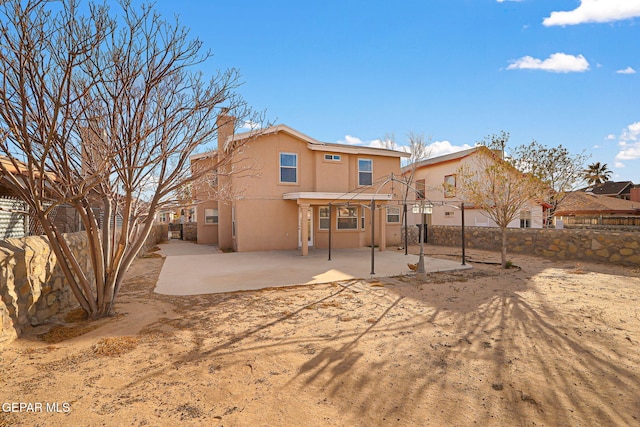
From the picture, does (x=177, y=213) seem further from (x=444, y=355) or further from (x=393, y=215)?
(x=444, y=355)

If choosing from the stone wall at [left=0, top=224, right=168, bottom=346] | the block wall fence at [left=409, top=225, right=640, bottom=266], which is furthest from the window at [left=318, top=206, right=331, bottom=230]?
the stone wall at [left=0, top=224, right=168, bottom=346]

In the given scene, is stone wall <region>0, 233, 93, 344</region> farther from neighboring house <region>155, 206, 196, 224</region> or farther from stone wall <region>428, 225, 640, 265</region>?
stone wall <region>428, 225, 640, 265</region>

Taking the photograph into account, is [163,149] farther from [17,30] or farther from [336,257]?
[336,257]

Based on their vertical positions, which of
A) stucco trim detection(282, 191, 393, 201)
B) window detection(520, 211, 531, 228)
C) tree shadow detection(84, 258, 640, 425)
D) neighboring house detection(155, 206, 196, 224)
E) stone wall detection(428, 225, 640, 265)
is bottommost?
tree shadow detection(84, 258, 640, 425)

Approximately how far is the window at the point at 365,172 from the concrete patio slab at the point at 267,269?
4340 millimetres

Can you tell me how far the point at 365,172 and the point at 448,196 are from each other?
21.5 ft

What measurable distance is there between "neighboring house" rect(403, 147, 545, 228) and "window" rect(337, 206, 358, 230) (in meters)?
5.27

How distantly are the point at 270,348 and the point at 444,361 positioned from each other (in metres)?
2.30

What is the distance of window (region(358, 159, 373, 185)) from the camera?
17.0 metres

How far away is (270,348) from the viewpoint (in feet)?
14.7

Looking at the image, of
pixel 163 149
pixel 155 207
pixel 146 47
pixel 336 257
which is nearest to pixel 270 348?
pixel 155 207

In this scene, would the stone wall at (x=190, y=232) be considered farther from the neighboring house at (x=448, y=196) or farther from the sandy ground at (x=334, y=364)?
the sandy ground at (x=334, y=364)

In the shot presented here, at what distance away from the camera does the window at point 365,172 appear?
17016 mm

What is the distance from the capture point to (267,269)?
10.6m
